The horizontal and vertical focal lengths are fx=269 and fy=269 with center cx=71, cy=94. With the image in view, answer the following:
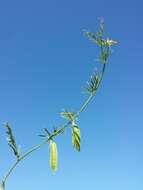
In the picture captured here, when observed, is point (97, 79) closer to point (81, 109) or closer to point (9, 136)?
point (81, 109)

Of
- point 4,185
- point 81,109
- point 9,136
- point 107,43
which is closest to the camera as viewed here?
point 4,185

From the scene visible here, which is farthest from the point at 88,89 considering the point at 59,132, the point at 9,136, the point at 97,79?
the point at 9,136

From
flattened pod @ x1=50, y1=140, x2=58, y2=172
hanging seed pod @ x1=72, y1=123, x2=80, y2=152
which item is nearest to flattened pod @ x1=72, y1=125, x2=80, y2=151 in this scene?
hanging seed pod @ x1=72, y1=123, x2=80, y2=152

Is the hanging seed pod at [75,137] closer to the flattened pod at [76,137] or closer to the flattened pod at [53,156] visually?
the flattened pod at [76,137]

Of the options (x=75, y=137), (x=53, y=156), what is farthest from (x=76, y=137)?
(x=53, y=156)

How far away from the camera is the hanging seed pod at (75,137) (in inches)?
71.7

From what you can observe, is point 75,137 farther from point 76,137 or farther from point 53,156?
point 53,156

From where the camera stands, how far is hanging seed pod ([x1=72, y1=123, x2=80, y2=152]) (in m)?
1.82

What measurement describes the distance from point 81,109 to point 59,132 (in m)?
0.23

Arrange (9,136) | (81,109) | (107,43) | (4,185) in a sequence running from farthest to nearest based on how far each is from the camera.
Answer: (107,43)
(81,109)
(9,136)
(4,185)

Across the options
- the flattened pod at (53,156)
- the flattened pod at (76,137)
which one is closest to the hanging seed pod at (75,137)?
the flattened pod at (76,137)

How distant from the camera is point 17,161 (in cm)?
185

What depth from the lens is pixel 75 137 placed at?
6.18ft

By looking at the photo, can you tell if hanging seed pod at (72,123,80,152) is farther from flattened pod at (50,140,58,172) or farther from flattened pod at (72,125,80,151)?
flattened pod at (50,140,58,172)
